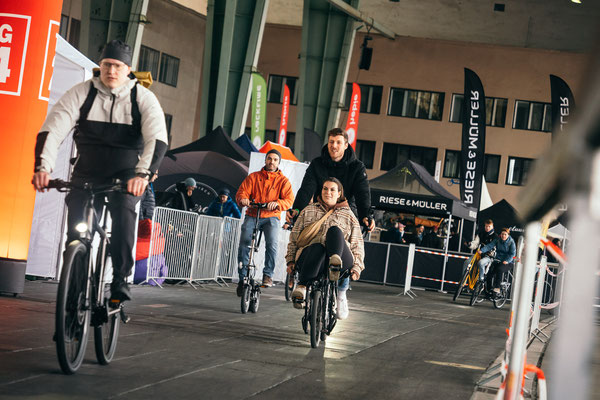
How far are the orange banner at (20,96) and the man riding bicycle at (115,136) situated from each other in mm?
3865

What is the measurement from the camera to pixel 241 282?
1077cm

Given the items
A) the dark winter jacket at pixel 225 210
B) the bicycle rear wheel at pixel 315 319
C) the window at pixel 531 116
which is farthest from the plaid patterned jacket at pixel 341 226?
the window at pixel 531 116

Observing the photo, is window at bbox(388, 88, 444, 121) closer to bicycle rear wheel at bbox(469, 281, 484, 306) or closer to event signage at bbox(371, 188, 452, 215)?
event signage at bbox(371, 188, 452, 215)

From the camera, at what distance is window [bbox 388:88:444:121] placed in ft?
172

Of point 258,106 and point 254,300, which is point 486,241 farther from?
point 258,106

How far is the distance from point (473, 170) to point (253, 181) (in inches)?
620

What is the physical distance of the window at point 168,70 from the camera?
160ft

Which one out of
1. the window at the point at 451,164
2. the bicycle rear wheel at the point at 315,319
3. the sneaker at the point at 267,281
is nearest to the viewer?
the bicycle rear wheel at the point at 315,319

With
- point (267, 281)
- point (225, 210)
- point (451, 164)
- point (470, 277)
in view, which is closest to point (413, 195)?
point (470, 277)

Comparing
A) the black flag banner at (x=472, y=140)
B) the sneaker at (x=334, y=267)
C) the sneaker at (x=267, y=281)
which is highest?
the black flag banner at (x=472, y=140)

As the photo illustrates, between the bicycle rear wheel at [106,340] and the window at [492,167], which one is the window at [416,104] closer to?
the window at [492,167]

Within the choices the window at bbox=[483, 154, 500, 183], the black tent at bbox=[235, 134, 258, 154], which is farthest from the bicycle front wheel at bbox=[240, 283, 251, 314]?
the window at bbox=[483, 154, 500, 183]

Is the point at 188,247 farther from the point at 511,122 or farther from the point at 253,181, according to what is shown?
the point at 511,122

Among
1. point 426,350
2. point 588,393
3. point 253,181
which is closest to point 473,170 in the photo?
point 253,181
